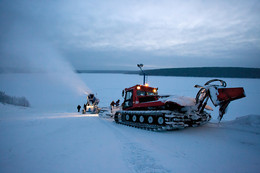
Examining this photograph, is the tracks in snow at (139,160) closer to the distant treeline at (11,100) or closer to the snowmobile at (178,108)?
the snowmobile at (178,108)

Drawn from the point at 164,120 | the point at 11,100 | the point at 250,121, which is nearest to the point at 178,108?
the point at 164,120

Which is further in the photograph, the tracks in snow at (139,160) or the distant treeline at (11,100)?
the distant treeline at (11,100)

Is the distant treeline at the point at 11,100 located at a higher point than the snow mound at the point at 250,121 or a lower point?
higher

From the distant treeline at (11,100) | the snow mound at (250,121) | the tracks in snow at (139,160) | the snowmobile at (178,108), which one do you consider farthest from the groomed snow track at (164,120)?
the distant treeline at (11,100)

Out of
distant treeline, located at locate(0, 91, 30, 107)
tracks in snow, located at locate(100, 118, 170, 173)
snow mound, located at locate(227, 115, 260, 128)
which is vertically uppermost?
distant treeline, located at locate(0, 91, 30, 107)

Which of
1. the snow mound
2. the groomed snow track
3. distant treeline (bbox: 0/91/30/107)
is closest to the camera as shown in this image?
the groomed snow track

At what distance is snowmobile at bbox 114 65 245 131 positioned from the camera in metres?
6.95

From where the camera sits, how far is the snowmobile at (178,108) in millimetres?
6953

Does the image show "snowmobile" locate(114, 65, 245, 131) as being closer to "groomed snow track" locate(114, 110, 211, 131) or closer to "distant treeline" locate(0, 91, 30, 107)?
"groomed snow track" locate(114, 110, 211, 131)

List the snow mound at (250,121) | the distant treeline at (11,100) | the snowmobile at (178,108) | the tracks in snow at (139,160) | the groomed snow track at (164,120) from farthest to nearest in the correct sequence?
the distant treeline at (11,100) < the snow mound at (250,121) < the groomed snow track at (164,120) < the snowmobile at (178,108) < the tracks in snow at (139,160)

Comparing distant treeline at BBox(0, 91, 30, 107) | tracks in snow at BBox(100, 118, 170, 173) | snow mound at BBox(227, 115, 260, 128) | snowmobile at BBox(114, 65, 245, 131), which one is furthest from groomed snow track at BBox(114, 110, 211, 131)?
distant treeline at BBox(0, 91, 30, 107)

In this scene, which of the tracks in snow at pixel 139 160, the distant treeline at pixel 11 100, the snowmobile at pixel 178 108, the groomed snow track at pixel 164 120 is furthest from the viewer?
the distant treeline at pixel 11 100

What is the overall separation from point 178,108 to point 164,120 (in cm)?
118

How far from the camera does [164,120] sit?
7824 millimetres
